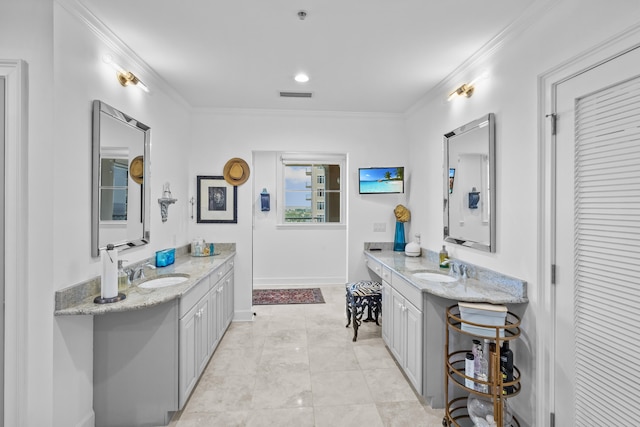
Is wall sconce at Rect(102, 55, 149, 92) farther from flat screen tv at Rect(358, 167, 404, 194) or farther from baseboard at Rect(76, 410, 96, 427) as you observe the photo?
flat screen tv at Rect(358, 167, 404, 194)

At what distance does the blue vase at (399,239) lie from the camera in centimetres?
409

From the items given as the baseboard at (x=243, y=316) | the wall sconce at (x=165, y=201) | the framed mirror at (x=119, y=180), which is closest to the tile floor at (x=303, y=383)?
the baseboard at (x=243, y=316)

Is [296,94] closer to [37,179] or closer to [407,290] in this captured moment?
[407,290]

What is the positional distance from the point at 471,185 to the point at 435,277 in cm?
84

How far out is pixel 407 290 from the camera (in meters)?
2.68

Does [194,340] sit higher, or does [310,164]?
[310,164]

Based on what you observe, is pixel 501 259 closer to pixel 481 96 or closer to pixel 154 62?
pixel 481 96

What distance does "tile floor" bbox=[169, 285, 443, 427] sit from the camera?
2271 millimetres

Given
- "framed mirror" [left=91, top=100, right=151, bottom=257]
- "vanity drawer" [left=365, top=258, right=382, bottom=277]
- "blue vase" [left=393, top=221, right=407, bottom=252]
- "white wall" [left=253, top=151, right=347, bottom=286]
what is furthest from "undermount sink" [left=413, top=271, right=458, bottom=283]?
"white wall" [left=253, top=151, right=347, bottom=286]

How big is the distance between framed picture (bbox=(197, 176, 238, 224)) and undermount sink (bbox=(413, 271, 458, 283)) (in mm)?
2297

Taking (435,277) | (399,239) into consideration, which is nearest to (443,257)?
(435,277)

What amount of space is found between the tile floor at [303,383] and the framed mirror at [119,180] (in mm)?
1325

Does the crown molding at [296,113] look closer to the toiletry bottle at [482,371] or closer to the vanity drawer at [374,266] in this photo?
the vanity drawer at [374,266]

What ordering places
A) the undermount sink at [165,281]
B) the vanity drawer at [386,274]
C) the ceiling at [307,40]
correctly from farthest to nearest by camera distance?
the vanity drawer at [386,274] → the undermount sink at [165,281] → the ceiling at [307,40]
